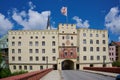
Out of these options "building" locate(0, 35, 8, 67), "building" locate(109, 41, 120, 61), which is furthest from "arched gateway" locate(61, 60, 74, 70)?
"building" locate(109, 41, 120, 61)

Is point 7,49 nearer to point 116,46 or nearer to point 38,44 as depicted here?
point 38,44

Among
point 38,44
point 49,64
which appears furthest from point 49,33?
point 49,64

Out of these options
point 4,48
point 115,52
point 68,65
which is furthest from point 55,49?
point 115,52

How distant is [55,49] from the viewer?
87375mm

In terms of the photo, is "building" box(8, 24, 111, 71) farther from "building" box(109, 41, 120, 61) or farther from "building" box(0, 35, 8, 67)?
"building" box(109, 41, 120, 61)

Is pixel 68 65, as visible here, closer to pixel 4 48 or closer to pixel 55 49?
pixel 55 49

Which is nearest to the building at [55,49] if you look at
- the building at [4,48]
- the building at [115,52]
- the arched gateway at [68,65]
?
the arched gateway at [68,65]

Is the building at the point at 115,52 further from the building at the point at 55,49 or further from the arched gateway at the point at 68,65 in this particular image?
the arched gateway at the point at 68,65

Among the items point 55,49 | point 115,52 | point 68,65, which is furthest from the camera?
point 115,52

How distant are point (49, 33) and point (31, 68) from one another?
1399 centimetres

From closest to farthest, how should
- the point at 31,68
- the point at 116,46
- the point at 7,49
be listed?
the point at 31,68, the point at 7,49, the point at 116,46

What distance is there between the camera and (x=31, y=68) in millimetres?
85500

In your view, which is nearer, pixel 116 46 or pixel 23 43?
pixel 23 43

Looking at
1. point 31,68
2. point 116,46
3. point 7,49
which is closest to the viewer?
point 31,68
